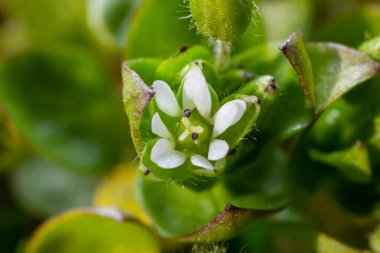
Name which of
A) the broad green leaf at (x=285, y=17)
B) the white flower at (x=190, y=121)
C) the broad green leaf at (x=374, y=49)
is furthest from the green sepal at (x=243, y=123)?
the broad green leaf at (x=285, y=17)


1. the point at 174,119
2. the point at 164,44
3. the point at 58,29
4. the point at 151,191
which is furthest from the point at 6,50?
the point at 174,119

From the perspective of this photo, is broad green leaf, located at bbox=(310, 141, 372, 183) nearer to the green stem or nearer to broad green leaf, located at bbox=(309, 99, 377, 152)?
broad green leaf, located at bbox=(309, 99, 377, 152)

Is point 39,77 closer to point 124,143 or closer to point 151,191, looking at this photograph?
point 124,143

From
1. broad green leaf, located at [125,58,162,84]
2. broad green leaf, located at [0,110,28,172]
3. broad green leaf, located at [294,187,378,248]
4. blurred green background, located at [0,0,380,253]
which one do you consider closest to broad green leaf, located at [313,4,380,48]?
blurred green background, located at [0,0,380,253]

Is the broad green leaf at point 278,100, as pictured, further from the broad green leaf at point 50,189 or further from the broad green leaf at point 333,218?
the broad green leaf at point 50,189

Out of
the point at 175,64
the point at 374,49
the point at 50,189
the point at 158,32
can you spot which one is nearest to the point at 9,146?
the point at 50,189

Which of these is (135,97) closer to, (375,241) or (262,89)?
(262,89)
